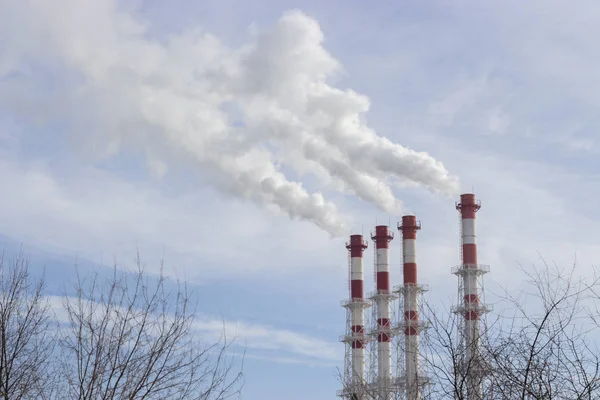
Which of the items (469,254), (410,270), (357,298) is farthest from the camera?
(357,298)

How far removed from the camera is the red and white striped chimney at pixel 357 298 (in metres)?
52.4

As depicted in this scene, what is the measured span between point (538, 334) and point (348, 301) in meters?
44.4

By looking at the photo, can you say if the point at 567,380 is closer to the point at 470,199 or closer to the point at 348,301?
the point at 470,199

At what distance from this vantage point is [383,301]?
50.8 metres

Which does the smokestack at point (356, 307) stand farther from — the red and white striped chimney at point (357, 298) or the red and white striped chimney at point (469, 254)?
the red and white striped chimney at point (469, 254)

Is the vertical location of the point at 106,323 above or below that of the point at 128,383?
above

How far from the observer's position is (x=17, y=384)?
11477 mm

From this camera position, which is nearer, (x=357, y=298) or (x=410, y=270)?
(x=410, y=270)

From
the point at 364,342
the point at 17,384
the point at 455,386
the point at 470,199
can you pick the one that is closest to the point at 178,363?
the point at 17,384

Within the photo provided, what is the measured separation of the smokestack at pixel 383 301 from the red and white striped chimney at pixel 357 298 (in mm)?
1610

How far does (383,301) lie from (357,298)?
104 inches

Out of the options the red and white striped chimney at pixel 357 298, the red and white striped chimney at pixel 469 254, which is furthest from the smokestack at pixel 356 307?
the red and white striped chimney at pixel 469 254

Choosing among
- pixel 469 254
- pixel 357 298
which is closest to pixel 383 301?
pixel 357 298

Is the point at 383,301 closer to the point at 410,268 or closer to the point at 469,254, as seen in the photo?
the point at 410,268
